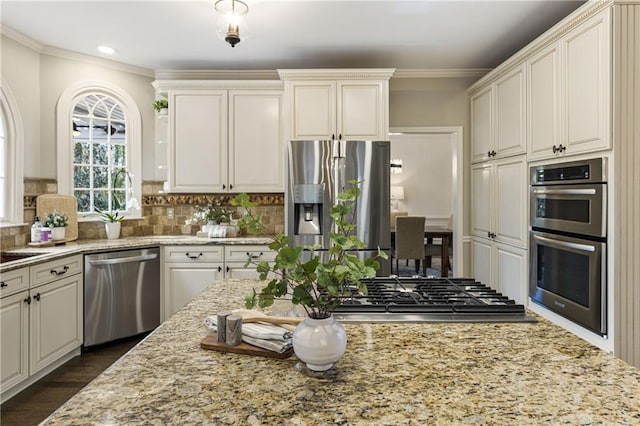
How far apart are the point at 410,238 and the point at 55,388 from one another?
4.12 metres

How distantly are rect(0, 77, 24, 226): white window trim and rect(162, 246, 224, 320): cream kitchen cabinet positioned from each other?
3.86 ft

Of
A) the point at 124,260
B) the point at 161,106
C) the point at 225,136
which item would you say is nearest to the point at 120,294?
the point at 124,260

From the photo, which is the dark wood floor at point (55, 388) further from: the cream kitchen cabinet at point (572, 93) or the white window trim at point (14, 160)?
the cream kitchen cabinet at point (572, 93)

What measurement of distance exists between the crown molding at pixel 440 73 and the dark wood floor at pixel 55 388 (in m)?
3.71

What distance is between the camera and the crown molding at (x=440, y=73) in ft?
13.1

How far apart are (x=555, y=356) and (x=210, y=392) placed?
0.86 meters

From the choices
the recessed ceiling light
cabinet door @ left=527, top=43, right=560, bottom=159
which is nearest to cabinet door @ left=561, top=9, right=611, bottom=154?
cabinet door @ left=527, top=43, right=560, bottom=159

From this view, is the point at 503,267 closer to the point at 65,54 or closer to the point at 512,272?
the point at 512,272

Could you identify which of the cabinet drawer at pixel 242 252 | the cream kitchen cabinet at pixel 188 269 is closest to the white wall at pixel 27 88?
the cream kitchen cabinet at pixel 188 269

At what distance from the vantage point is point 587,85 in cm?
223

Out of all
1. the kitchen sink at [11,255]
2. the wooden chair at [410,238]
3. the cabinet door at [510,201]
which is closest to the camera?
the kitchen sink at [11,255]

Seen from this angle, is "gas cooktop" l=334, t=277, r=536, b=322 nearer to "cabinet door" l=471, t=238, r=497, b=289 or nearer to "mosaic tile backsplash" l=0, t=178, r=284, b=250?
"cabinet door" l=471, t=238, r=497, b=289

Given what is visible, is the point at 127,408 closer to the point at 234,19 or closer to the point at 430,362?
the point at 430,362

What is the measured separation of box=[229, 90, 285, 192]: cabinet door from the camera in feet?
12.3
